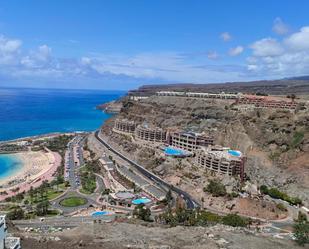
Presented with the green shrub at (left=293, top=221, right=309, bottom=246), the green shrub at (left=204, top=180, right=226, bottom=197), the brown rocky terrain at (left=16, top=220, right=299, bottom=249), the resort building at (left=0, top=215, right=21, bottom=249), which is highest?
the resort building at (left=0, top=215, right=21, bottom=249)

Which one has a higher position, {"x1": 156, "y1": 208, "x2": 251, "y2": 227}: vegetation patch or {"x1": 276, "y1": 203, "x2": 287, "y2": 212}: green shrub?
{"x1": 156, "y1": 208, "x2": 251, "y2": 227}: vegetation patch

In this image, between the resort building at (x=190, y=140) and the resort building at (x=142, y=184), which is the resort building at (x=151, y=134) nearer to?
the resort building at (x=190, y=140)

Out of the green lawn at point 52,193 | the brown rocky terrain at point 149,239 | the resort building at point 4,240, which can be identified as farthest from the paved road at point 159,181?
the resort building at point 4,240

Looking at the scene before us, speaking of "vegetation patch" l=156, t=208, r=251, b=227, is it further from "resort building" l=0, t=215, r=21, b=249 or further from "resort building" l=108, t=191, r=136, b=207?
"resort building" l=0, t=215, r=21, b=249

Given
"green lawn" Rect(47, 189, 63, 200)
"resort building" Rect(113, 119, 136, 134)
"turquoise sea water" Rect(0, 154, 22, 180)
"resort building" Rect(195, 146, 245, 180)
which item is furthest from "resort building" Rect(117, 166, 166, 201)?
"turquoise sea water" Rect(0, 154, 22, 180)

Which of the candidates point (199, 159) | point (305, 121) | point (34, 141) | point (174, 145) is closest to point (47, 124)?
point (34, 141)

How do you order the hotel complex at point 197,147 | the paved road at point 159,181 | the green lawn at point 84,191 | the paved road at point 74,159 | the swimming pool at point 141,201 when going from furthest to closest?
the paved road at point 74,159, the hotel complex at point 197,147, the green lawn at point 84,191, the paved road at point 159,181, the swimming pool at point 141,201

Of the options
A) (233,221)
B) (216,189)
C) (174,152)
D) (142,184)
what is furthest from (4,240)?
(174,152)

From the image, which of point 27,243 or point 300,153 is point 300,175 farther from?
point 27,243
